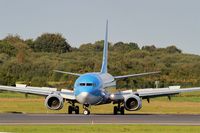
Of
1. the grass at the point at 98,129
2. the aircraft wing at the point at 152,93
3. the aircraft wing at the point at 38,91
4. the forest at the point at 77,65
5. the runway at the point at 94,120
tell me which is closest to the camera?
the grass at the point at 98,129

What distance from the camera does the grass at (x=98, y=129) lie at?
34.8 meters

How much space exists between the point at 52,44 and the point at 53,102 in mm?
132517

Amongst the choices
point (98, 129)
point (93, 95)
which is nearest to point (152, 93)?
point (93, 95)

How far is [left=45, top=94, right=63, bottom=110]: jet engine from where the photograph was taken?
58.7 m

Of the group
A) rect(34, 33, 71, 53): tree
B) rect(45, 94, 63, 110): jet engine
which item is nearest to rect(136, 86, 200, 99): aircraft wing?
rect(45, 94, 63, 110): jet engine

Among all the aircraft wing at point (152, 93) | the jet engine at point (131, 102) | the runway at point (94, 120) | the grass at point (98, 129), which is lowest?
the grass at point (98, 129)

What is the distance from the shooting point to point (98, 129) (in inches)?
1410

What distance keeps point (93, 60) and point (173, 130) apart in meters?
103

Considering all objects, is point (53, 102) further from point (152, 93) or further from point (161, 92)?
point (161, 92)

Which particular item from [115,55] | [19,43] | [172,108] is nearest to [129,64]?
[115,55]

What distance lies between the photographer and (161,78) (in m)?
118

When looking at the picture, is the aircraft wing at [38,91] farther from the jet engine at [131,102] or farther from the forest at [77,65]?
the forest at [77,65]

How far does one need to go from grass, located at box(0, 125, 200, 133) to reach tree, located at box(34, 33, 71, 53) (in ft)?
494

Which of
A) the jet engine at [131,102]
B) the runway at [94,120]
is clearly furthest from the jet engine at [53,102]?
the runway at [94,120]
